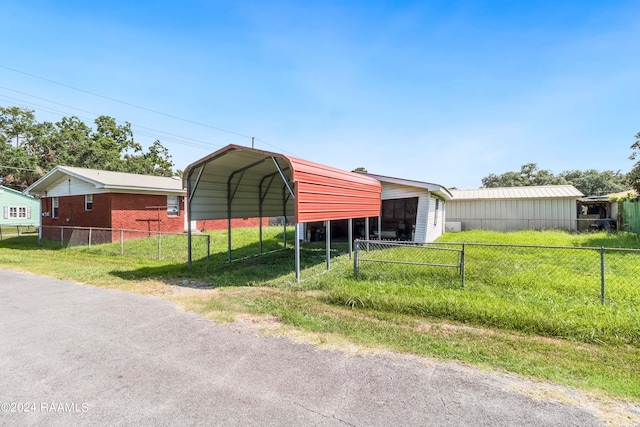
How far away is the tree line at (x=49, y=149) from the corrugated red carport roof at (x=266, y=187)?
113ft

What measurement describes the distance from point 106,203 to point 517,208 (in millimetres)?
23440

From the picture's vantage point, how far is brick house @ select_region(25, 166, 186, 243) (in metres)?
15.5

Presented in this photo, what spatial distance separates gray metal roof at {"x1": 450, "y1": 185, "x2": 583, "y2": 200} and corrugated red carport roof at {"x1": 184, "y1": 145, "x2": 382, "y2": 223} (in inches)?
455

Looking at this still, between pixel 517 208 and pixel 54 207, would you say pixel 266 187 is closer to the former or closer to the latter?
pixel 54 207

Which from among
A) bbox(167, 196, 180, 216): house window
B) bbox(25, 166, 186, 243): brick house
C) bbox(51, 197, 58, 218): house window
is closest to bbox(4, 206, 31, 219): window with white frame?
bbox(25, 166, 186, 243): brick house

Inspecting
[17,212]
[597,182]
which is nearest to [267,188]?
[17,212]

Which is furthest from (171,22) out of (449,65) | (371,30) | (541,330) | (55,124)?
(55,124)

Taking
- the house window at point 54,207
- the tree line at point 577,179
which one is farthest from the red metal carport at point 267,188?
the tree line at point 577,179

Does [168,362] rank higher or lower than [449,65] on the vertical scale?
lower

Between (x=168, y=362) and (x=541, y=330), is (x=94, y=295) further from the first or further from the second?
(x=541, y=330)

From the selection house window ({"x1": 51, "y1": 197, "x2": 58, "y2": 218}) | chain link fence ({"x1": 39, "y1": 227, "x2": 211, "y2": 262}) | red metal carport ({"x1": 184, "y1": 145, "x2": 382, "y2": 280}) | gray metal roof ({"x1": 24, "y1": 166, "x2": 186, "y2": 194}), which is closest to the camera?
red metal carport ({"x1": 184, "y1": 145, "x2": 382, "y2": 280})

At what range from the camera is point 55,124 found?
4047 cm

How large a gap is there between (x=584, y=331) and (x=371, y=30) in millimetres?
9844

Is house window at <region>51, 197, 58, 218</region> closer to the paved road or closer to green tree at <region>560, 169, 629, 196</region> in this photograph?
the paved road
